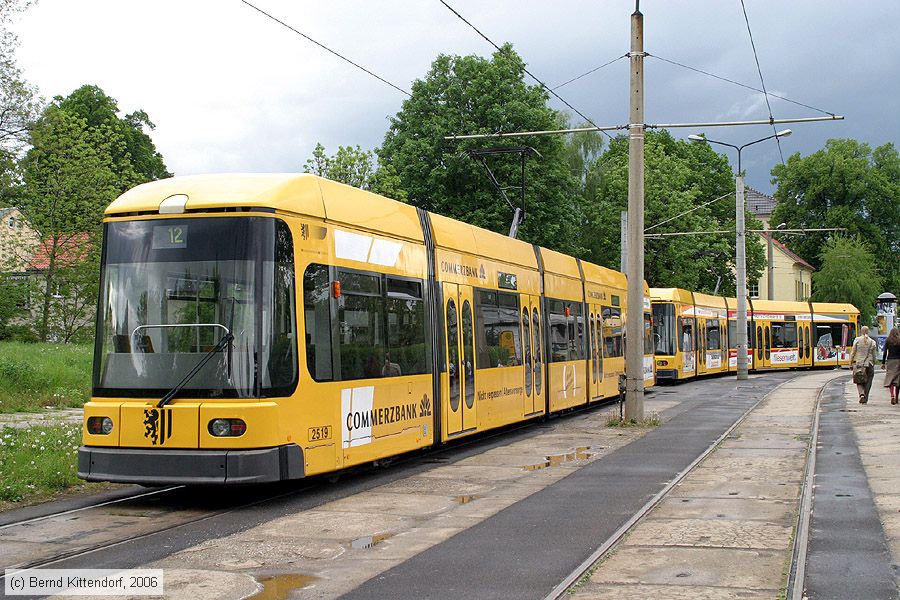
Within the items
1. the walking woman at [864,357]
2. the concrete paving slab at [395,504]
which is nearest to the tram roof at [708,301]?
the walking woman at [864,357]

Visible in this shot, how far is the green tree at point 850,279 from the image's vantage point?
65.9 m

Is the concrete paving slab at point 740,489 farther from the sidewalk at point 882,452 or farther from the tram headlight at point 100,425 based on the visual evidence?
the tram headlight at point 100,425

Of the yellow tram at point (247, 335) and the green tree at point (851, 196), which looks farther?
the green tree at point (851, 196)

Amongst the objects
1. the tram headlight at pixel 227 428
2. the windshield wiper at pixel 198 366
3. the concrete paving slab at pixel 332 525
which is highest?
the windshield wiper at pixel 198 366

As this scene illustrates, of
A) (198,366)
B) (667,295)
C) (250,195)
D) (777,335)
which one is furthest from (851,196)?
(198,366)

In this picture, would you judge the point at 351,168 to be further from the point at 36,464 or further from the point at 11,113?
the point at 36,464

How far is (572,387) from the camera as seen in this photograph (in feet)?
71.7

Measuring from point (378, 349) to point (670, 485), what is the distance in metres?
3.45

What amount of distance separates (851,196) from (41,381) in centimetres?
6632

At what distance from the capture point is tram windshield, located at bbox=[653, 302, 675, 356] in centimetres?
3641

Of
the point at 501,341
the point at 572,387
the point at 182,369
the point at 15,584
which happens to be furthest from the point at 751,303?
the point at 15,584

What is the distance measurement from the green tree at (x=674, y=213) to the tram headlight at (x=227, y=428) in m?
41.7

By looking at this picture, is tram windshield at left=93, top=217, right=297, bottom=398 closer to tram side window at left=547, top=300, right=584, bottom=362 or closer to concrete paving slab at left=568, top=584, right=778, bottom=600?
concrete paving slab at left=568, top=584, right=778, bottom=600

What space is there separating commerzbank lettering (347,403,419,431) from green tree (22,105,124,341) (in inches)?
1018
